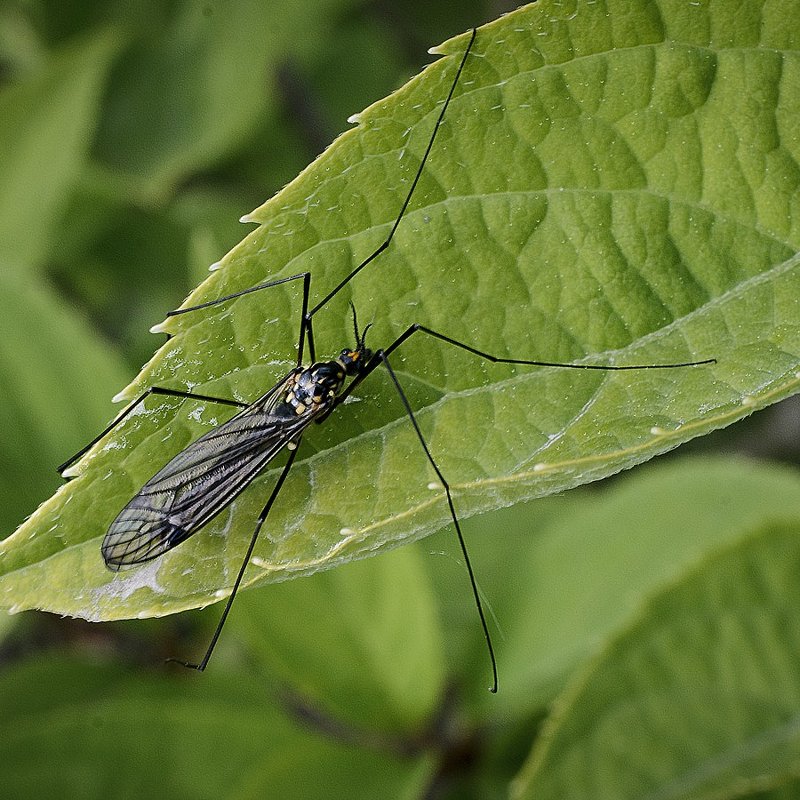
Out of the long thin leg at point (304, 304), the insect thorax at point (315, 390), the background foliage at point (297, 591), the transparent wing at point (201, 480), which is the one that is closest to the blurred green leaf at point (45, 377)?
the background foliage at point (297, 591)

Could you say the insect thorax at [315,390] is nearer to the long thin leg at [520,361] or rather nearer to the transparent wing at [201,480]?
the transparent wing at [201,480]

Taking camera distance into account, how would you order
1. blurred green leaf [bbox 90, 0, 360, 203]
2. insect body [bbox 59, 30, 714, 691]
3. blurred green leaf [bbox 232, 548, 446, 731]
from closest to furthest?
1. insect body [bbox 59, 30, 714, 691]
2. blurred green leaf [bbox 232, 548, 446, 731]
3. blurred green leaf [bbox 90, 0, 360, 203]

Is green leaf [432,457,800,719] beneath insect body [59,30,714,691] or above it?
beneath

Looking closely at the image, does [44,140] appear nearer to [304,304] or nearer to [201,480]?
[201,480]

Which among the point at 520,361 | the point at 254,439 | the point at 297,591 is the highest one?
the point at 520,361

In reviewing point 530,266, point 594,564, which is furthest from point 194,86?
point 530,266

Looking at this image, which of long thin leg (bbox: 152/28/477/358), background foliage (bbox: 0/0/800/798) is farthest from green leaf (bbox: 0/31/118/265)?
long thin leg (bbox: 152/28/477/358)

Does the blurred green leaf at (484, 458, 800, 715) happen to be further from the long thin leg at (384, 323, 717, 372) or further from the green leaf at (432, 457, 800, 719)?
the long thin leg at (384, 323, 717, 372)
